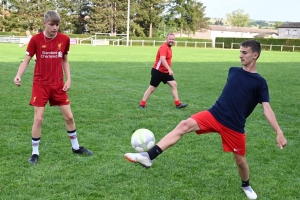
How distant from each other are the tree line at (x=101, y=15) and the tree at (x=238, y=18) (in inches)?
2824

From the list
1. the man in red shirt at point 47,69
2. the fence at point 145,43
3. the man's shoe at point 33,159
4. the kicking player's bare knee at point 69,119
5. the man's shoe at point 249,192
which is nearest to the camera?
the man's shoe at point 249,192

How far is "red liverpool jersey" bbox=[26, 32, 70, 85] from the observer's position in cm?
508

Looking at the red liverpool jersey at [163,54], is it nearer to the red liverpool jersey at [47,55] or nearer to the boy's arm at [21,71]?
the red liverpool jersey at [47,55]

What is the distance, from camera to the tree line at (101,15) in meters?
68.8

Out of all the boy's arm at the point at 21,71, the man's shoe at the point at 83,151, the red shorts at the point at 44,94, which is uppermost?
the boy's arm at the point at 21,71

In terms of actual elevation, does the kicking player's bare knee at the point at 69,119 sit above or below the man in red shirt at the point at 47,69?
below

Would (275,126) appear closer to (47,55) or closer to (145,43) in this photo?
(47,55)

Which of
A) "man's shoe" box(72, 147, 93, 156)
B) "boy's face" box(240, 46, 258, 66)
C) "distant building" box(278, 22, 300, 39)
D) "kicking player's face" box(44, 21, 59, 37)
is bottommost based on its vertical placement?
"man's shoe" box(72, 147, 93, 156)

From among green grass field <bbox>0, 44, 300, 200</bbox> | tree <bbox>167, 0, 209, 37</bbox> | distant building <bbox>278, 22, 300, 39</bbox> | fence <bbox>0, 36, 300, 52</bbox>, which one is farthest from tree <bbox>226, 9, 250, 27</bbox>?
green grass field <bbox>0, 44, 300, 200</bbox>

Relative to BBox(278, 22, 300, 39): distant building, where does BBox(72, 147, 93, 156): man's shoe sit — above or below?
below

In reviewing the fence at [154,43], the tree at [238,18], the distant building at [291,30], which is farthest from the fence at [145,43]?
the tree at [238,18]

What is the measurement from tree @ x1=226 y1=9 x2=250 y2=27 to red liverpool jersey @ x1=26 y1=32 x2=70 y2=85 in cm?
15255

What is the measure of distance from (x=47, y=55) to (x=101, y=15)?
70.9 meters

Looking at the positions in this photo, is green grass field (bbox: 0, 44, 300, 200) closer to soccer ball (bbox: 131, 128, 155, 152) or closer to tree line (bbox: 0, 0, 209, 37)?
soccer ball (bbox: 131, 128, 155, 152)
